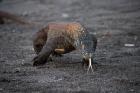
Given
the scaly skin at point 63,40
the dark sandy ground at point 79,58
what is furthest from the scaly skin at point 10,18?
the scaly skin at point 63,40

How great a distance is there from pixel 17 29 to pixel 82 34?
4.52 metres

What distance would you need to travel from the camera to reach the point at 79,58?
27.2 ft

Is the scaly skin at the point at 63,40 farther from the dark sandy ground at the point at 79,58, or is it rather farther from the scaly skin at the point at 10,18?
the scaly skin at the point at 10,18

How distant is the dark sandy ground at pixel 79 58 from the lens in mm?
6441

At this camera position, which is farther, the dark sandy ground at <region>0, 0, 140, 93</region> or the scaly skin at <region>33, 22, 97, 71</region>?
the scaly skin at <region>33, 22, 97, 71</region>

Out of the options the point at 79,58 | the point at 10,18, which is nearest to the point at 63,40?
the point at 79,58

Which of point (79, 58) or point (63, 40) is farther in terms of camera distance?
point (79, 58)

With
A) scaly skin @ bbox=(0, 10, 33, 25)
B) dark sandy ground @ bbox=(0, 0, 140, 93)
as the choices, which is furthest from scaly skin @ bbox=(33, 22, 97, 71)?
scaly skin @ bbox=(0, 10, 33, 25)

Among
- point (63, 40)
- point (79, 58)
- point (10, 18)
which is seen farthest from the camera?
point (10, 18)

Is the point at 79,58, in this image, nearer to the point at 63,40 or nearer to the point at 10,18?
the point at 63,40

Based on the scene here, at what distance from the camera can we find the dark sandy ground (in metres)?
6.44

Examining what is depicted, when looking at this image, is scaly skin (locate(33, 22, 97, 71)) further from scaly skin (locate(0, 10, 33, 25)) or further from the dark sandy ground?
scaly skin (locate(0, 10, 33, 25))

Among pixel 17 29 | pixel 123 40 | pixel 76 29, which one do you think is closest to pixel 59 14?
pixel 17 29

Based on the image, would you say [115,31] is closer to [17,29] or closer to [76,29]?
[17,29]
